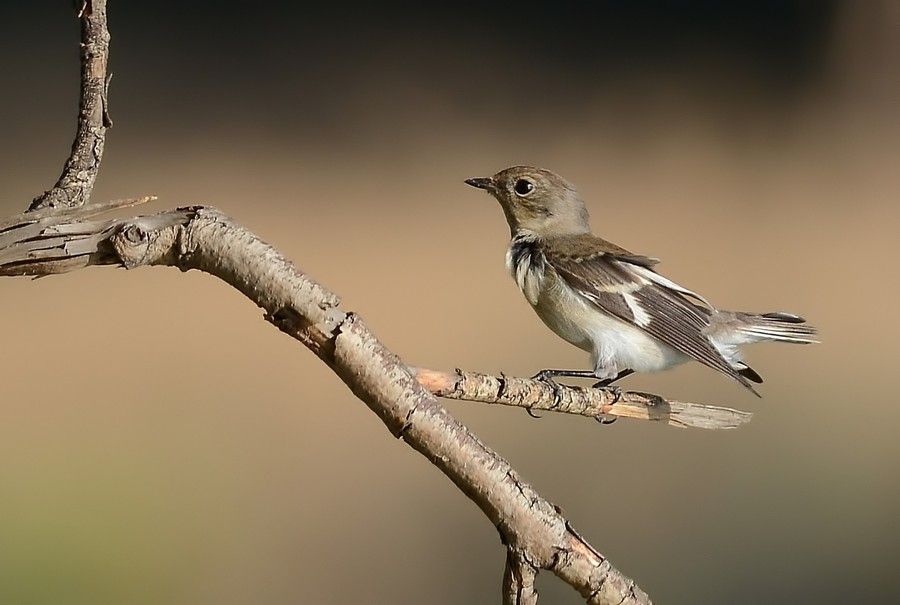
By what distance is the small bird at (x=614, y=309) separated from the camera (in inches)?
55.8

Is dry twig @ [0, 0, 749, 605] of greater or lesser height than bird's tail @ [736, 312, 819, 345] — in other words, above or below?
below

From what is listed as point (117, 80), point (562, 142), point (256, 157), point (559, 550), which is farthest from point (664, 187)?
point (559, 550)

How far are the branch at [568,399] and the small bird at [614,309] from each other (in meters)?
0.23

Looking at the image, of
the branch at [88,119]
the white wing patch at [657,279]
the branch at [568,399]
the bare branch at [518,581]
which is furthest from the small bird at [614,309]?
the branch at [88,119]

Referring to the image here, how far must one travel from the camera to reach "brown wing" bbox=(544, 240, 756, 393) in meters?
1.41

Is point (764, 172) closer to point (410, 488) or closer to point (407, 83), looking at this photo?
point (407, 83)

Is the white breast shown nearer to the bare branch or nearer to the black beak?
the black beak

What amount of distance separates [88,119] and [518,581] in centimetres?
43

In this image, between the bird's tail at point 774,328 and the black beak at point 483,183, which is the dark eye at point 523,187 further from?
the bird's tail at point 774,328

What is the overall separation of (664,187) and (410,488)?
3.39 feet

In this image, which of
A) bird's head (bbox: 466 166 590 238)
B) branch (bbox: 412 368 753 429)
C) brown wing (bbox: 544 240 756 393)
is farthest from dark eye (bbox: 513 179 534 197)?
branch (bbox: 412 368 753 429)

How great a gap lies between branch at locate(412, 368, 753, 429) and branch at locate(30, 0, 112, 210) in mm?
264

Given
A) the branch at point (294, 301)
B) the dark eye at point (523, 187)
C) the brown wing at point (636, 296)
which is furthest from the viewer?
the dark eye at point (523, 187)

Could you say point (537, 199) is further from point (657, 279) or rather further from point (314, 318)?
point (314, 318)
